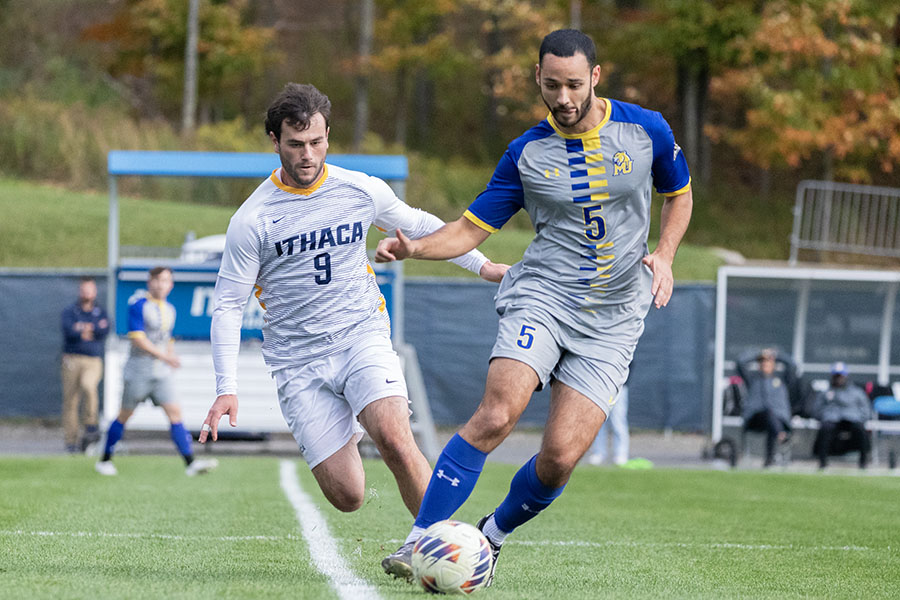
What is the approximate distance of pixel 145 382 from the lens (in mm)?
12844

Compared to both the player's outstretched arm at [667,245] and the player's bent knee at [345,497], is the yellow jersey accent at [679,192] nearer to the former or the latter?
the player's outstretched arm at [667,245]

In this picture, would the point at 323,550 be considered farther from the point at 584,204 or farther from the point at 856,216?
the point at 856,216

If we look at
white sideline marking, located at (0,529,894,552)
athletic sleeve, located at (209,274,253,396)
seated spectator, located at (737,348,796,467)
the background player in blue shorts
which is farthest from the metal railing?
athletic sleeve, located at (209,274,253,396)

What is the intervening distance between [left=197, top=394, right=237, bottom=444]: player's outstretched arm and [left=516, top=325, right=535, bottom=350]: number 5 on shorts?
4.31 ft

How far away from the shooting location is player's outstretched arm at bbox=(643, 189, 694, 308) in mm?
5434

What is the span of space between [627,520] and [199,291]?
9.07m

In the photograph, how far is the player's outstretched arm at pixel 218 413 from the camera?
564 cm

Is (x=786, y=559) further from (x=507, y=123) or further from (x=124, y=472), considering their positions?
(x=507, y=123)

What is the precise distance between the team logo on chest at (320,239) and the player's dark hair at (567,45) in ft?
4.19

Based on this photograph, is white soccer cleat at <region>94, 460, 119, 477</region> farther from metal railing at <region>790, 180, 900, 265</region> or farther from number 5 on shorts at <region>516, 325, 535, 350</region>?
metal railing at <region>790, 180, 900, 265</region>

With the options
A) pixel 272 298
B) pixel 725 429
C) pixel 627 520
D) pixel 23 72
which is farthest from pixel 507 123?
pixel 272 298

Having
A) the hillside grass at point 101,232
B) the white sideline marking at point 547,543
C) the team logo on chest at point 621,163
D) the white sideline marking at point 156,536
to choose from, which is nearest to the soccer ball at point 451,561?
the team logo on chest at point 621,163

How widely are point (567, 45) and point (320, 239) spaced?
59.0 inches

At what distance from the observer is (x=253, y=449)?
18.5 meters
